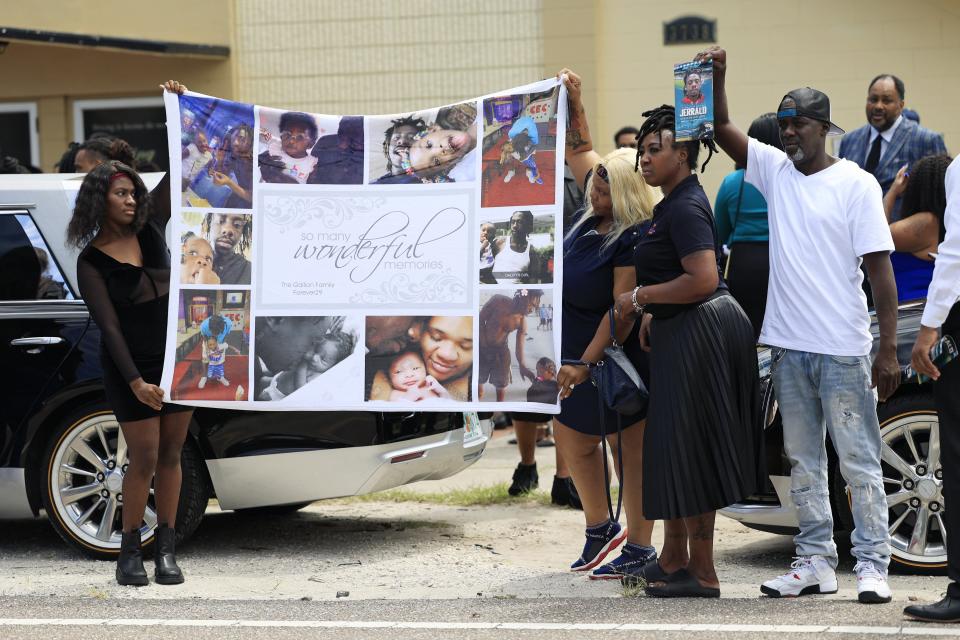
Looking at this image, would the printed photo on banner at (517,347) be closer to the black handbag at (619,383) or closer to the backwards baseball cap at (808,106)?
the black handbag at (619,383)

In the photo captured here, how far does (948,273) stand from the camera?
4715mm

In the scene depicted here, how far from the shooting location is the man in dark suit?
745 centimetres

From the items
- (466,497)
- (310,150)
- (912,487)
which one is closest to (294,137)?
(310,150)

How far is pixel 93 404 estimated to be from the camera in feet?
20.6

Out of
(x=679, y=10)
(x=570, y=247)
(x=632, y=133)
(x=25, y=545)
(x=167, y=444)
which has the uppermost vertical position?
(x=679, y=10)

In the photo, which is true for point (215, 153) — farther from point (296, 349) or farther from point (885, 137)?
point (885, 137)

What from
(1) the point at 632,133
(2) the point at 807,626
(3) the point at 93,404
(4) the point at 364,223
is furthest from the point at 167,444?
(1) the point at 632,133

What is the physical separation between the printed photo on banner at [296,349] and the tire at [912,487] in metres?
2.24

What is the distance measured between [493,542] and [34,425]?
2.32 m

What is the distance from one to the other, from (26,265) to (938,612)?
440 cm

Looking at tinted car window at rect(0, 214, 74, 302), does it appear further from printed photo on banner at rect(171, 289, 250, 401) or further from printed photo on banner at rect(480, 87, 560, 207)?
printed photo on banner at rect(480, 87, 560, 207)

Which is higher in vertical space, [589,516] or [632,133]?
[632,133]

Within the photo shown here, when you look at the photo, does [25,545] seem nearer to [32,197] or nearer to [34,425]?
[34,425]

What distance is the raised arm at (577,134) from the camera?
5.67 m
